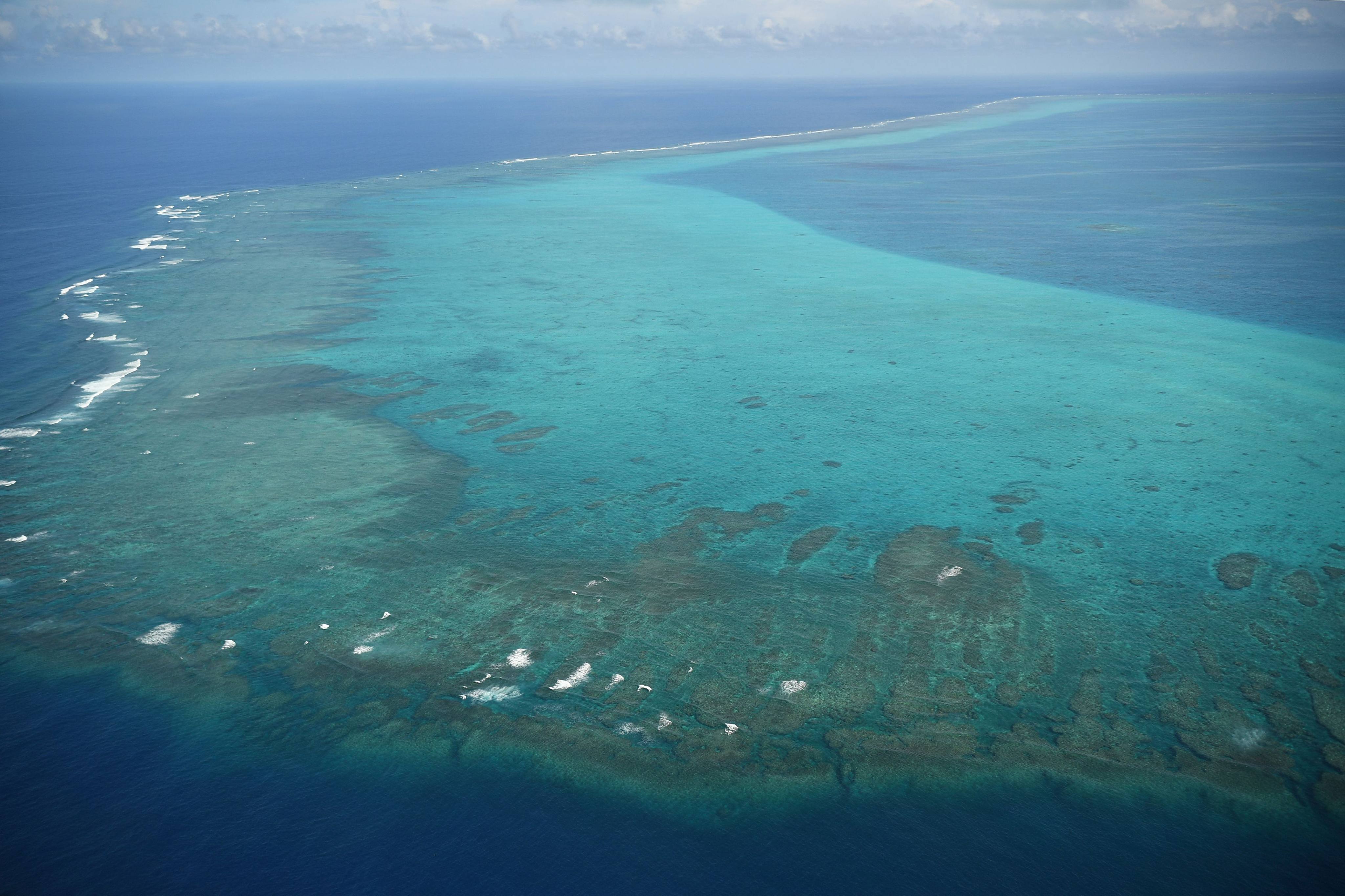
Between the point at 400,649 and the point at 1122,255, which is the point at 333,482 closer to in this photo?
the point at 400,649

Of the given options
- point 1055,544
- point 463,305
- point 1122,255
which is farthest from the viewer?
point 1122,255

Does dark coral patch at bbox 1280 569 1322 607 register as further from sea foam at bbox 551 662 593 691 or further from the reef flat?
sea foam at bbox 551 662 593 691

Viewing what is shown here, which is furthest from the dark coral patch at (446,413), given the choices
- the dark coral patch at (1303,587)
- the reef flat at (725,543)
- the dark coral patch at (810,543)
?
the dark coral patch at (1303,587)

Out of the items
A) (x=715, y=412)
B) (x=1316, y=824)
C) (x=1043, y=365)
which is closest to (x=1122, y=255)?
(x=1043, y=365)

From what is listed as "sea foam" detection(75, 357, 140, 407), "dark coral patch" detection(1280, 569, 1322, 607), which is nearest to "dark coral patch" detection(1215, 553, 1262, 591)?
"dark coral patch" detection(1280, 569, 1322, 607)

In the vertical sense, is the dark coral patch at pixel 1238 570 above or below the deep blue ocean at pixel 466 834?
above

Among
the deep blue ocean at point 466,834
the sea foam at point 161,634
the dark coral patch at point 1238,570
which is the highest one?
the sea foam at point 161,634

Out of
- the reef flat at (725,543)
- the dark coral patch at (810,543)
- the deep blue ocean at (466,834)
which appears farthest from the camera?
the dark coral patch at (810,543)

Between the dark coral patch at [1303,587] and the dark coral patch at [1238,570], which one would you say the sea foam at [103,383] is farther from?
the dark coral patch at [1303,587]
